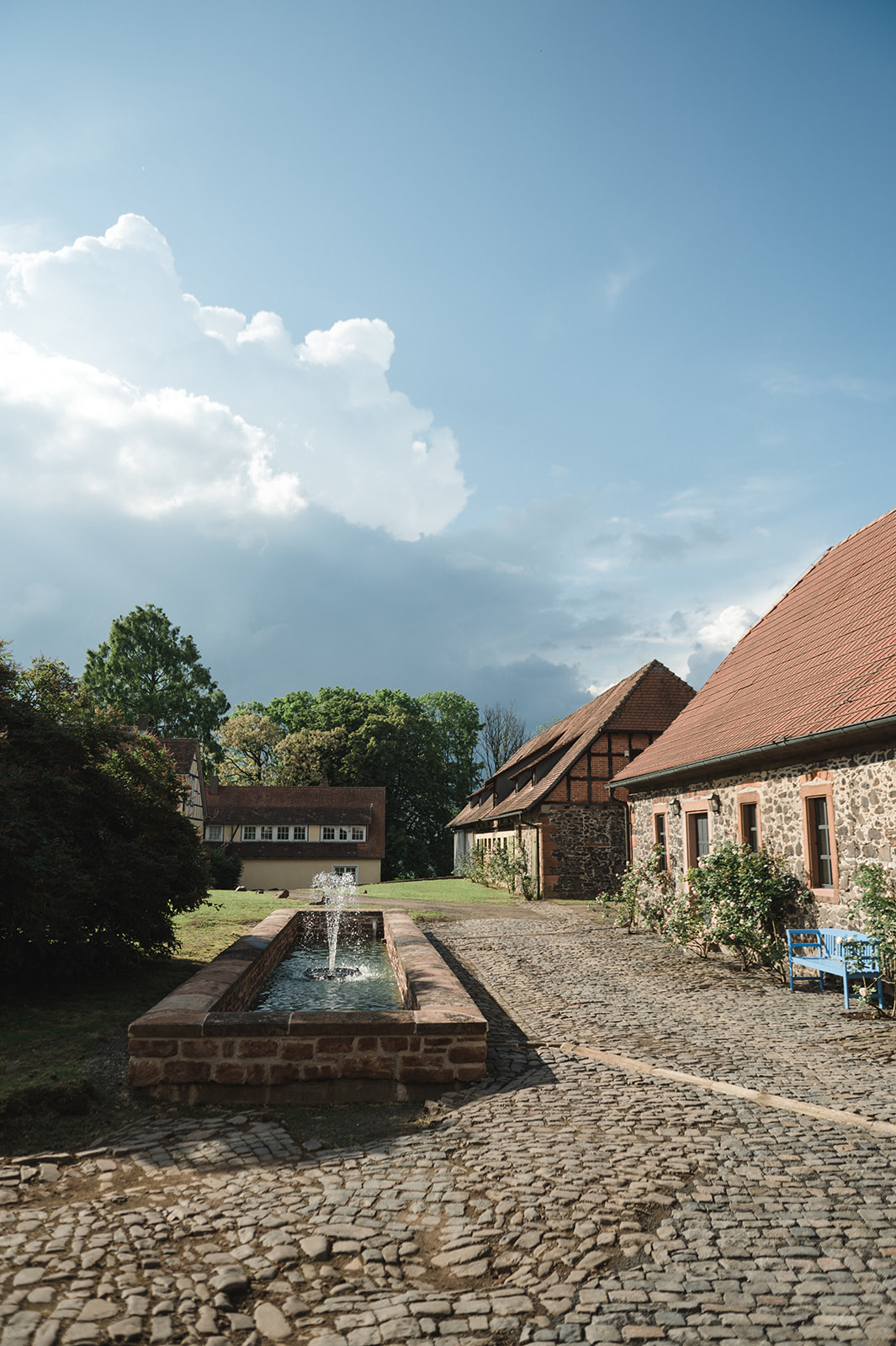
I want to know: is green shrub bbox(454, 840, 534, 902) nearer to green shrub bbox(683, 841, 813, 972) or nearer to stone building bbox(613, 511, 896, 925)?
stone building bbox(613, 511, 896, 925)

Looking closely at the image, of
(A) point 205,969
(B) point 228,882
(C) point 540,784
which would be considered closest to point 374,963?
(A) point 205,969

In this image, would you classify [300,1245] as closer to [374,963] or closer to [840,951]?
[840,951]

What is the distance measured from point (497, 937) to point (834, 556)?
9.63 m

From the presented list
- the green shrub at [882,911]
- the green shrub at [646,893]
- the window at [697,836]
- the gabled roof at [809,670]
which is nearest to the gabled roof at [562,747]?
the gabled roof at [809,670]

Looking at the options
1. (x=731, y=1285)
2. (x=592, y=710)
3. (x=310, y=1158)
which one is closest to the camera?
(x=731, y=1285)

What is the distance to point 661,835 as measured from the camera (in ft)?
55.1

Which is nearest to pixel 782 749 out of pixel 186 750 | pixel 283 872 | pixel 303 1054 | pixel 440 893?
pixel 303 1054

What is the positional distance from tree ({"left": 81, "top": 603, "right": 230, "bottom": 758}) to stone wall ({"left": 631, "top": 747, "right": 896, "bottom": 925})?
37.4 meters

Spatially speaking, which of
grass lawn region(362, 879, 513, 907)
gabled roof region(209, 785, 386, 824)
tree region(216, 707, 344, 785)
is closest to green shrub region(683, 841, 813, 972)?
grass lawn region(362, 879, 513, 907)

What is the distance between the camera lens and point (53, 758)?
28.6 feet

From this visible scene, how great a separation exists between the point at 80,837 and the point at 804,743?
877 centimetres

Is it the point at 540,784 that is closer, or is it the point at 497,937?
the point at 497,937

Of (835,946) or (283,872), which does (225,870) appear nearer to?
(283,872)

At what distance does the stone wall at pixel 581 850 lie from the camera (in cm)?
2380
